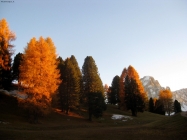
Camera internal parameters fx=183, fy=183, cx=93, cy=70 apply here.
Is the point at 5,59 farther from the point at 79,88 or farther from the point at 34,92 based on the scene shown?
the point at 79,88

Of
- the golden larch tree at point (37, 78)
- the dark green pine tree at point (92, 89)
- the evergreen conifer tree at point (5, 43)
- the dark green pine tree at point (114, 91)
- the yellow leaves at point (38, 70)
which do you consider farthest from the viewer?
the dark green pine tree at point (114, 91)

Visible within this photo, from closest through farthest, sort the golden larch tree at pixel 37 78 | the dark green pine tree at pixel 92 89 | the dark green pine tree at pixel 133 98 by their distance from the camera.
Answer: the golden larch tree at pixel 37 78 → the dark green pine tree at pixel 92 89 → the dark green pine tree at pixel 133 98

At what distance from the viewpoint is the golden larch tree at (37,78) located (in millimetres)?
29641

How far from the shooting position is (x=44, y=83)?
1200 inches

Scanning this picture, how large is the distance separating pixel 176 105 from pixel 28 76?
93238 mm

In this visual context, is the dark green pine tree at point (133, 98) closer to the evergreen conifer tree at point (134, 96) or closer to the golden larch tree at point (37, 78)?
the evergreen conifer tree at point (134, 96)

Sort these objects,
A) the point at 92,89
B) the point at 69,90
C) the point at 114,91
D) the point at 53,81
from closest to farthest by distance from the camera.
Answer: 1. the point at 53,81
2. the point at 92,89
3. the point at 69,90
4. the point at 114,91

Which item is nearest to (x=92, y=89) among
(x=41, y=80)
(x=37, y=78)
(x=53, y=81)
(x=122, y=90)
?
(x=53, y=81)

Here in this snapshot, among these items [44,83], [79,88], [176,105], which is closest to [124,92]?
[79,88]

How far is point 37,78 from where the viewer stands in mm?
30188

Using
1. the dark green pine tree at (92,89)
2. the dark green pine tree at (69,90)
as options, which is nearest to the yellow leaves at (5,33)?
the dark green pine tree at (69,90)

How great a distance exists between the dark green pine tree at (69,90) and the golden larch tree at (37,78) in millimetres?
10738

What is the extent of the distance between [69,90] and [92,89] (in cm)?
567

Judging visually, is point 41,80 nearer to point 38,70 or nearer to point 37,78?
point 37,78
